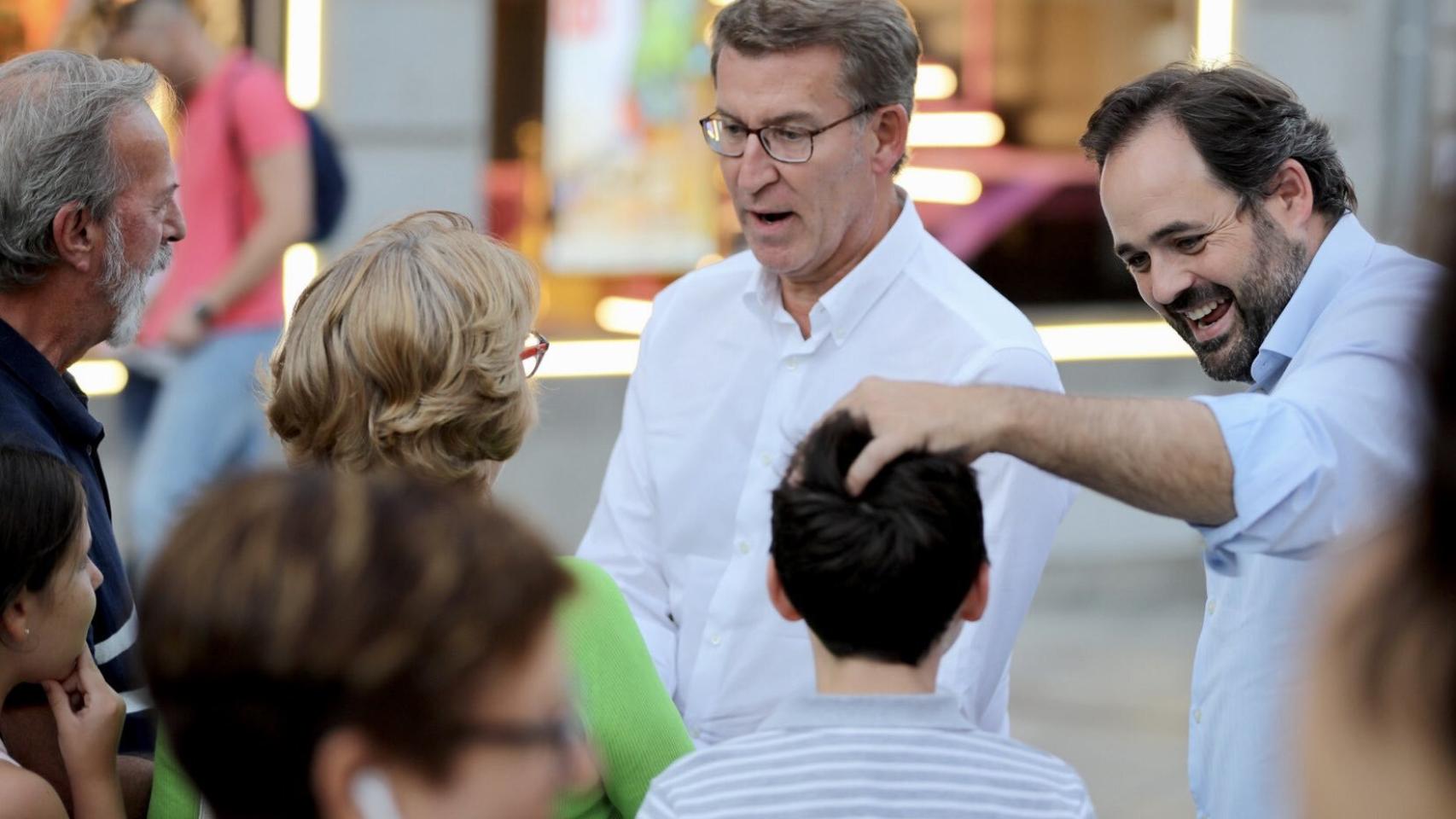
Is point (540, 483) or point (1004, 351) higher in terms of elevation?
point (1004, 351)

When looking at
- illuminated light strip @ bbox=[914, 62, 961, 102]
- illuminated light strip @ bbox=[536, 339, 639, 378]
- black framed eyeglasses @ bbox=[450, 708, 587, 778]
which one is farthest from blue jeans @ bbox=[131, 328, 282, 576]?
illuminated light strip @ bbox=[914, 62, 961, 102]

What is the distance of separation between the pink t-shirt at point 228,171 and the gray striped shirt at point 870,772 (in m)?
3.82

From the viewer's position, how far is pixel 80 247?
2.51 m

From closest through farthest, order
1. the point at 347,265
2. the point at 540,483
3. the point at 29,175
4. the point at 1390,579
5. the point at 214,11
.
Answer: the point at 1390,579
the point at 347,265
the point at 29,175
the point at 214,11
the point at 540,483

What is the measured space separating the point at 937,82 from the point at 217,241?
411cm

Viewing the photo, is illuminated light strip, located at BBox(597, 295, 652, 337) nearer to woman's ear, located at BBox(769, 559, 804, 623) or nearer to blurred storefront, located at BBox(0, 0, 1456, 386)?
blurred storefront, located at BBox(0, 0, 1456, 386)

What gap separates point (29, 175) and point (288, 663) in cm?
147

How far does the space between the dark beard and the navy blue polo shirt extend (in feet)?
5.17

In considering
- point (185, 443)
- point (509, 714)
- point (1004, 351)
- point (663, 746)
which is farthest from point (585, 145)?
point (509, 714)

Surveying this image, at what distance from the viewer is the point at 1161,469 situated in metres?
1.95

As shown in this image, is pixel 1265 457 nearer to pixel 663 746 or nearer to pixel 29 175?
pixel 663 746

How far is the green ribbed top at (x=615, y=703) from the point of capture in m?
1.95

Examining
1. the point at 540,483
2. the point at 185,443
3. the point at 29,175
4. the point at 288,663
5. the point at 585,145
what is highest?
the point at 29,175

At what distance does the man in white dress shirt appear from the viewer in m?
2.79
